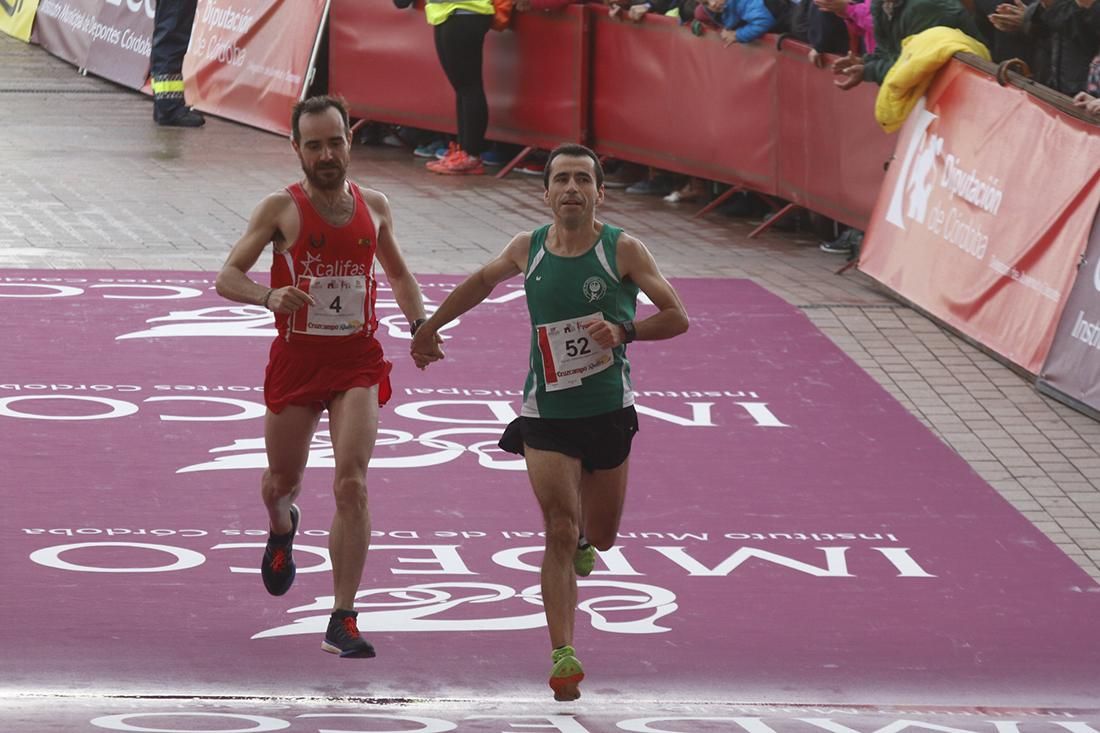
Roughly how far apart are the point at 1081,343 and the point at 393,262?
4.82 metres

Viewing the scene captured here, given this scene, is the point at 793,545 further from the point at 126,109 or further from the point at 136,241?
the point at 126,109

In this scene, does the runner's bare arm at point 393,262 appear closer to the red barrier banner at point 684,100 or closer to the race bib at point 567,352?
the race bib at point 567,352

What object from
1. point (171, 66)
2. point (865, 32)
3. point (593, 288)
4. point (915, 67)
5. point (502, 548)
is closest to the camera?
point (593, 288)

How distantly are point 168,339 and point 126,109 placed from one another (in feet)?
31.9

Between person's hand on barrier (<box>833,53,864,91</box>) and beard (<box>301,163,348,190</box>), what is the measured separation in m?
7.11

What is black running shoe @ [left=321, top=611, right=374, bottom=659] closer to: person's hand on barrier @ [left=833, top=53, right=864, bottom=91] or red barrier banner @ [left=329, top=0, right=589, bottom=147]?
person's hand on barrier @ [left=833, top=53, right=864, bottom=91]

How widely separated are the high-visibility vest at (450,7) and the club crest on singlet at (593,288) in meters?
10.4

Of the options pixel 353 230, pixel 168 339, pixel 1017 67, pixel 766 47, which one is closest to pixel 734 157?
pixel 766 47

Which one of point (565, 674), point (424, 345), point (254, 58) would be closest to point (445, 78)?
point (254, 58)

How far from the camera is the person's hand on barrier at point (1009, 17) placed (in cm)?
1222

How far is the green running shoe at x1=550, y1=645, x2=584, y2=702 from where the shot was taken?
21.6 ft

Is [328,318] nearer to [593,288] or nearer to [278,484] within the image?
[278,484]

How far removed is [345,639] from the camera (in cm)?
691

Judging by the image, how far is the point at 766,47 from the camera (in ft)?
50.0
